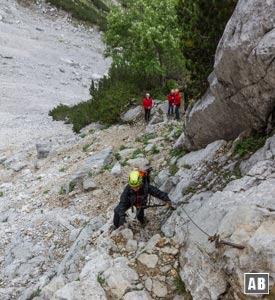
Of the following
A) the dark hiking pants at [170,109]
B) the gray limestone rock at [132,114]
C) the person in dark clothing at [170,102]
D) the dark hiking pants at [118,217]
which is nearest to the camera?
the dark hiking pants at [118,217]

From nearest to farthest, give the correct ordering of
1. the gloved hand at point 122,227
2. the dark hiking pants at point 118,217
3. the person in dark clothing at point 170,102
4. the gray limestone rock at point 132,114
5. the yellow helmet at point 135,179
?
1. the yellow helmet at point 135,179
2. the gloved hand at point 122,227
3. the dark hiking pants at point 118,217
4. the person in dark clothing at point 170,102
5. the gray limestone rock at point 132,114

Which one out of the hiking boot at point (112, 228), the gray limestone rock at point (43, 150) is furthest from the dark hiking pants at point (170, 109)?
the hiking boot at point (112, 228)

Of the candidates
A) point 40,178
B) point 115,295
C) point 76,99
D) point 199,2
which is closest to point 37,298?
point 115,295

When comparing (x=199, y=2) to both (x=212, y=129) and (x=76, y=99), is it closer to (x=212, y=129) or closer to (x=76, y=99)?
(x=212, y=129)

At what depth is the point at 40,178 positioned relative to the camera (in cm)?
1797

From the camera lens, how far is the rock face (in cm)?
900

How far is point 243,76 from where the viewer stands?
9852 mm

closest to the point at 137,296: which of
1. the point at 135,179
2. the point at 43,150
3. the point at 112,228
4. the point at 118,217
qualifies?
the point at 118,217

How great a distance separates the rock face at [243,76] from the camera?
9.00m

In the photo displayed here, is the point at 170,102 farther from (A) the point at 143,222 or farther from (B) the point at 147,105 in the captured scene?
(A) the point at 143,222

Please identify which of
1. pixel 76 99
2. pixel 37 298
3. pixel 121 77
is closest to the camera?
pixel 37 298

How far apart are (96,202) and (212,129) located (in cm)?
507

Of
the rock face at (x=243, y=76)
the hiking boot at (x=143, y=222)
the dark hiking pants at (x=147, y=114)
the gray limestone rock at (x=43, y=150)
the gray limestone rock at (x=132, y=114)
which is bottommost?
the gray limestone rock at (x=43, y=150)

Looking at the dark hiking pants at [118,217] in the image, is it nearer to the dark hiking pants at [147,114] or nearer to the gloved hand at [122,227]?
the gloved hand at [122,227]
